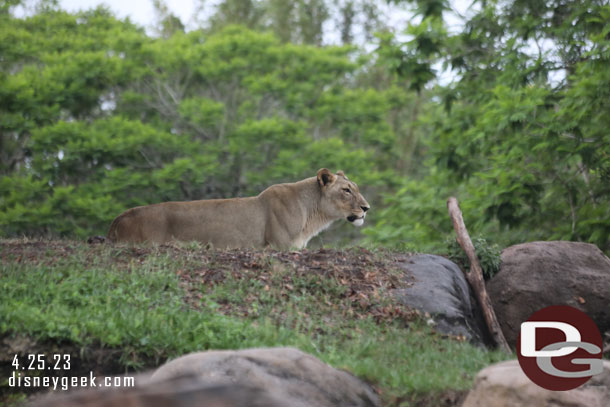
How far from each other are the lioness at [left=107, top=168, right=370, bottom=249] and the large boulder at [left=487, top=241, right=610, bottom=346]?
2.98m

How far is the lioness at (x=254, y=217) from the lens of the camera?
10492 mm

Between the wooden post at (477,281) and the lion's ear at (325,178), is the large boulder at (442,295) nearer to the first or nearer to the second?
the wooden post at (477,281)

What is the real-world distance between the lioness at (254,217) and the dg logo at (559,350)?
381 cm

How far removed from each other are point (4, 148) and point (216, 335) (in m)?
22.6

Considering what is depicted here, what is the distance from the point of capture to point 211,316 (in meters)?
7.07

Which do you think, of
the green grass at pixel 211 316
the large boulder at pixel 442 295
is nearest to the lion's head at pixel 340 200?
the large boulder at pixel 442 295

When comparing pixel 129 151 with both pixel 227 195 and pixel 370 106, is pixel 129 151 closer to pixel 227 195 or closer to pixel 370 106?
pixel 227 195

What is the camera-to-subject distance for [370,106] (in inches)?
1097

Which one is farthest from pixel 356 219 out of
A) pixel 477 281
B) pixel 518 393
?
pixel 518 393

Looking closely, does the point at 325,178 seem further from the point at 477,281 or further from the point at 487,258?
the point at 477,281

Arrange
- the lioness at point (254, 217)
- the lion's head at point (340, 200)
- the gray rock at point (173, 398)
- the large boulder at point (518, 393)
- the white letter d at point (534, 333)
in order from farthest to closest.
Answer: the lion's head at point (340, 200), the lioness at point (254, 217), the white letter d at point (534, 333), the large boulder at point (518, 393), the gray rock at point (173, 398)

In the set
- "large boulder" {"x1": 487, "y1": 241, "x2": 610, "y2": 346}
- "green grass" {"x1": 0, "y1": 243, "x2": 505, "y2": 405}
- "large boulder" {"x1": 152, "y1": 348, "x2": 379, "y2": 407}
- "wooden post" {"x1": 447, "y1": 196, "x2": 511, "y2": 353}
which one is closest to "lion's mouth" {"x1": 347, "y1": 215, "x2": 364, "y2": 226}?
"wooden post" {"x1": 447, "y1": 196, "x2": 511, "y2": 353}

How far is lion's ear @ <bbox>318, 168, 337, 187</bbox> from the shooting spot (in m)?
11.8

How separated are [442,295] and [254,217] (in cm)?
366
